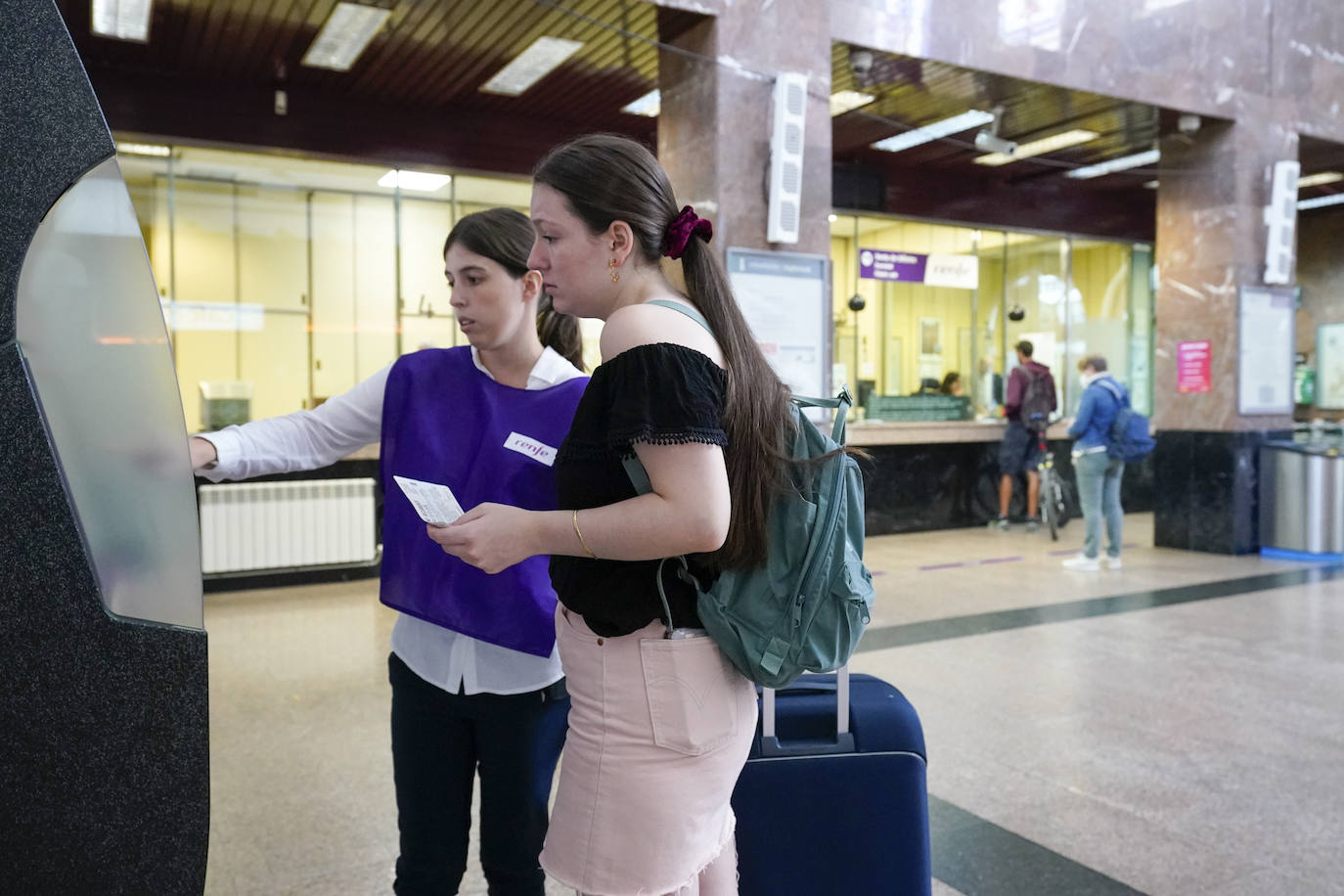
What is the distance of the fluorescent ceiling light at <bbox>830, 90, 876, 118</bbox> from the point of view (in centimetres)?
820

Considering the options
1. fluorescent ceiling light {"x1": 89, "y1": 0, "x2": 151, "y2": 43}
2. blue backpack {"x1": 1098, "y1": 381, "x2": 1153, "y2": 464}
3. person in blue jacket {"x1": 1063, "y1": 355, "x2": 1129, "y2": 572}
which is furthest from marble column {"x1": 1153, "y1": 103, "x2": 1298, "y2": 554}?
fluorescent ceiling light {"x1": 89, "y1": 0, "x2": 151, "y2": 43}

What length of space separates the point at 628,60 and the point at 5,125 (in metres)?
6.80

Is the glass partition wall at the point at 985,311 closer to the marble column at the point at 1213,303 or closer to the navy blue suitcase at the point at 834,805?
the marble column at the point at 1213,303

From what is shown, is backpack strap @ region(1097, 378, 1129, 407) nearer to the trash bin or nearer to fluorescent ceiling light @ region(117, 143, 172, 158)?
the trash bin

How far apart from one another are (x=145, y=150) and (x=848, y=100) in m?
5.39

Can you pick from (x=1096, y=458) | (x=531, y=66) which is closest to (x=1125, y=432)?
(x=1096, y=458)

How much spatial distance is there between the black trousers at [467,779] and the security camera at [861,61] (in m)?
5.79

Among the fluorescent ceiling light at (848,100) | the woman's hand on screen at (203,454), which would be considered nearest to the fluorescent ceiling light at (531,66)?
the fluorescent ceiling light at (848,100)

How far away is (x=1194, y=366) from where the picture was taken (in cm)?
839

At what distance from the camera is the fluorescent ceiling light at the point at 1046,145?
31.0 feet

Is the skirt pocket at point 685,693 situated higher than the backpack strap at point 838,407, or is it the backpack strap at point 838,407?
the backpack strap at point 838,407

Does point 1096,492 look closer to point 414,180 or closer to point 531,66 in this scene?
point 531,66

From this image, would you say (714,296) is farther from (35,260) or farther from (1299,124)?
(1299,124)

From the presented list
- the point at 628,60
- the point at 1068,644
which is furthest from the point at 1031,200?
the point at 1068,644
